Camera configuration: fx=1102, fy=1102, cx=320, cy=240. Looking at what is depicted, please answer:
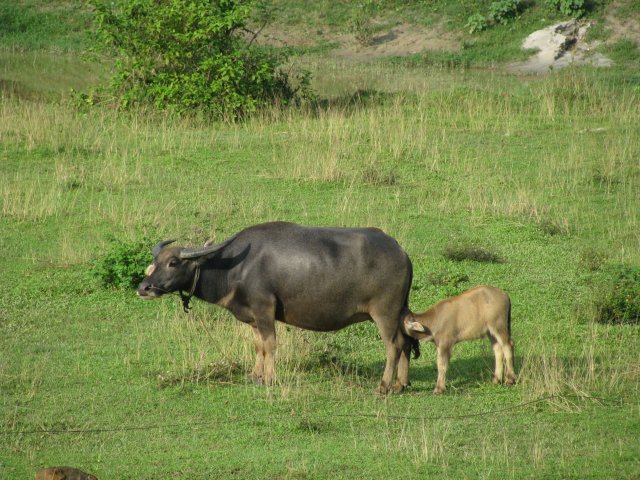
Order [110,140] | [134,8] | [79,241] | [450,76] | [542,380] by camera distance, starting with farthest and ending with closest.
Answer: [450,76] → [134,8] → [110,140] → [79,241] → [542,380]

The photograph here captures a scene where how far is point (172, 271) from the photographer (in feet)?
28.8

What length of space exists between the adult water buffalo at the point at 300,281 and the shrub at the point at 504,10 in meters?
21.9

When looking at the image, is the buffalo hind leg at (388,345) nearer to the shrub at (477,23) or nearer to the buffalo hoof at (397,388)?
the buffalo hoof at (397,388)

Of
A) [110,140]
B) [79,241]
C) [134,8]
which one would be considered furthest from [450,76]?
[79,241]

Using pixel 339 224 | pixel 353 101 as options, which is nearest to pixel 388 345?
pixel 339 224

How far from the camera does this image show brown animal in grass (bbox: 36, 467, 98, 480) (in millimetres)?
6105

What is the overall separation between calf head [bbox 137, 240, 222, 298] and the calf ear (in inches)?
63.1

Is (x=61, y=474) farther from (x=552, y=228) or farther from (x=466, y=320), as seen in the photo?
(x=552, y=228)

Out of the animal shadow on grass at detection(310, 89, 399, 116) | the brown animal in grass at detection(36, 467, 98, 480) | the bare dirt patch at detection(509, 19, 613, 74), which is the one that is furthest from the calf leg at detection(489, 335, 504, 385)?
the bare dirt patch at detection(509, 19, 613, 74)

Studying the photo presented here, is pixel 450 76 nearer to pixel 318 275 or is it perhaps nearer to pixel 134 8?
pixel 134 8

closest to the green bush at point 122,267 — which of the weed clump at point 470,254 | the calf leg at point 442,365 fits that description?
the weed clump at point 470,254

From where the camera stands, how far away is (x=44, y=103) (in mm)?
20469

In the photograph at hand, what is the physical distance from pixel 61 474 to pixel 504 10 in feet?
82.9

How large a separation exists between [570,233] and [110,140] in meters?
7.44
